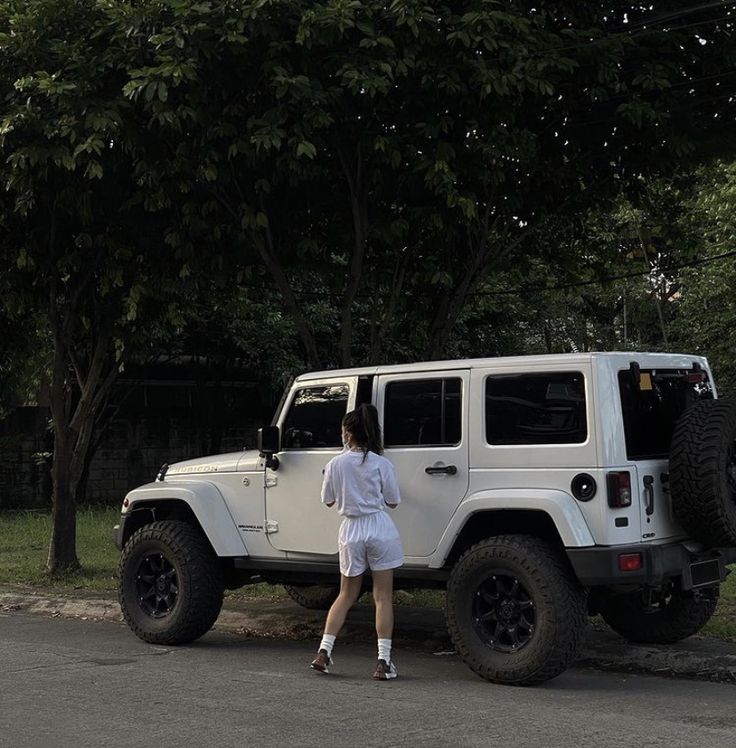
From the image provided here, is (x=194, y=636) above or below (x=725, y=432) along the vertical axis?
below

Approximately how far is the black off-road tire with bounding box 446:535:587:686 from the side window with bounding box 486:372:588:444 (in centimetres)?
68

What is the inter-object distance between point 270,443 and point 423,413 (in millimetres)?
1222

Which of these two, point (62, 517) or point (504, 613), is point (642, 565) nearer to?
point (504, 613)

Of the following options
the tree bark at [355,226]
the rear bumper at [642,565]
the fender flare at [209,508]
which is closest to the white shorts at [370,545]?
the rear bumper at [642,565]

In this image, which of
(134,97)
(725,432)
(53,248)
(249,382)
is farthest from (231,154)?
(249,382)

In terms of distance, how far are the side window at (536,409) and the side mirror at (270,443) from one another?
1700 millimetres

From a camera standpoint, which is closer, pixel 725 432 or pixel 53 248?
pixel 725 432

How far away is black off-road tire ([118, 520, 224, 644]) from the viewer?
945 centimetres

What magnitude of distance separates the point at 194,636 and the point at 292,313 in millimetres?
4045

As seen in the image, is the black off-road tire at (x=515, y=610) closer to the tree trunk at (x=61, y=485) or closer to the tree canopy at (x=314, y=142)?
the tree canopy at (x=314, y=142)

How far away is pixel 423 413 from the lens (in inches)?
341

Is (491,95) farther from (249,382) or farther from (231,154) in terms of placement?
(249,382)

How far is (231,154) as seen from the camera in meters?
10.5

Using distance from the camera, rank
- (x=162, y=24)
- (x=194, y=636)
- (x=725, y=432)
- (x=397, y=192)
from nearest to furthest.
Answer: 1. (x=725, y=432)
2. (x=194, y=636)
3. (x=162, y=24)
4. (x=397, y=192)
